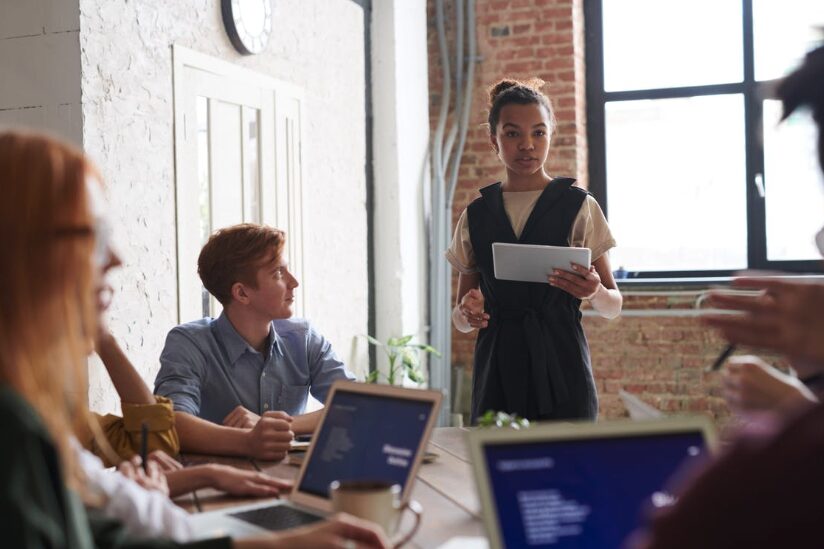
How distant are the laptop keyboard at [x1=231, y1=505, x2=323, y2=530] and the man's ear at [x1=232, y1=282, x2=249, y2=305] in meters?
1.03

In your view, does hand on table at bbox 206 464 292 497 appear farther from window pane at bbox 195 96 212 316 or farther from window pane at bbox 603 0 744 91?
window pane at bbox 603 0 744 91

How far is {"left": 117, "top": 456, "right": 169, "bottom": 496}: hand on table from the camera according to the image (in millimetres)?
1542

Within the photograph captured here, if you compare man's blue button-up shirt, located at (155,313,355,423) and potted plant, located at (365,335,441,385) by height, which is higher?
man's blue button-up shirt, located at (155,313,355,423)

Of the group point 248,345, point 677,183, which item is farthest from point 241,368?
point 677,183

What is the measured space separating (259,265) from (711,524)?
1.98 meters

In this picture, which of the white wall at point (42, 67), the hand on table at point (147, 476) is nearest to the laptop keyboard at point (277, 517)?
the hand on table at point (147, 476)

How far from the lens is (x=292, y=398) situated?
2.53 meters

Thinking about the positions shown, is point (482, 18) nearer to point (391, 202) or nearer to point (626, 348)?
point (391, 202)

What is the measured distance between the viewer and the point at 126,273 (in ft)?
10.4

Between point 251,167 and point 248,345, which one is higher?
point 251,167

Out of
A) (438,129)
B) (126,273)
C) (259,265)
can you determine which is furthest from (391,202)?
(259,265)

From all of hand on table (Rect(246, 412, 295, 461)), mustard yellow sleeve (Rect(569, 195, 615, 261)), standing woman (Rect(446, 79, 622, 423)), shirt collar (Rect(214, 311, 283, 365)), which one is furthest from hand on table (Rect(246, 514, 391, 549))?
mustard yellow sleeve (Rect(569, 195, 615, 261))

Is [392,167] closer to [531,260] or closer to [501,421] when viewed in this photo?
[531,260]

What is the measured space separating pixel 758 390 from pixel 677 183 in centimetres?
440
